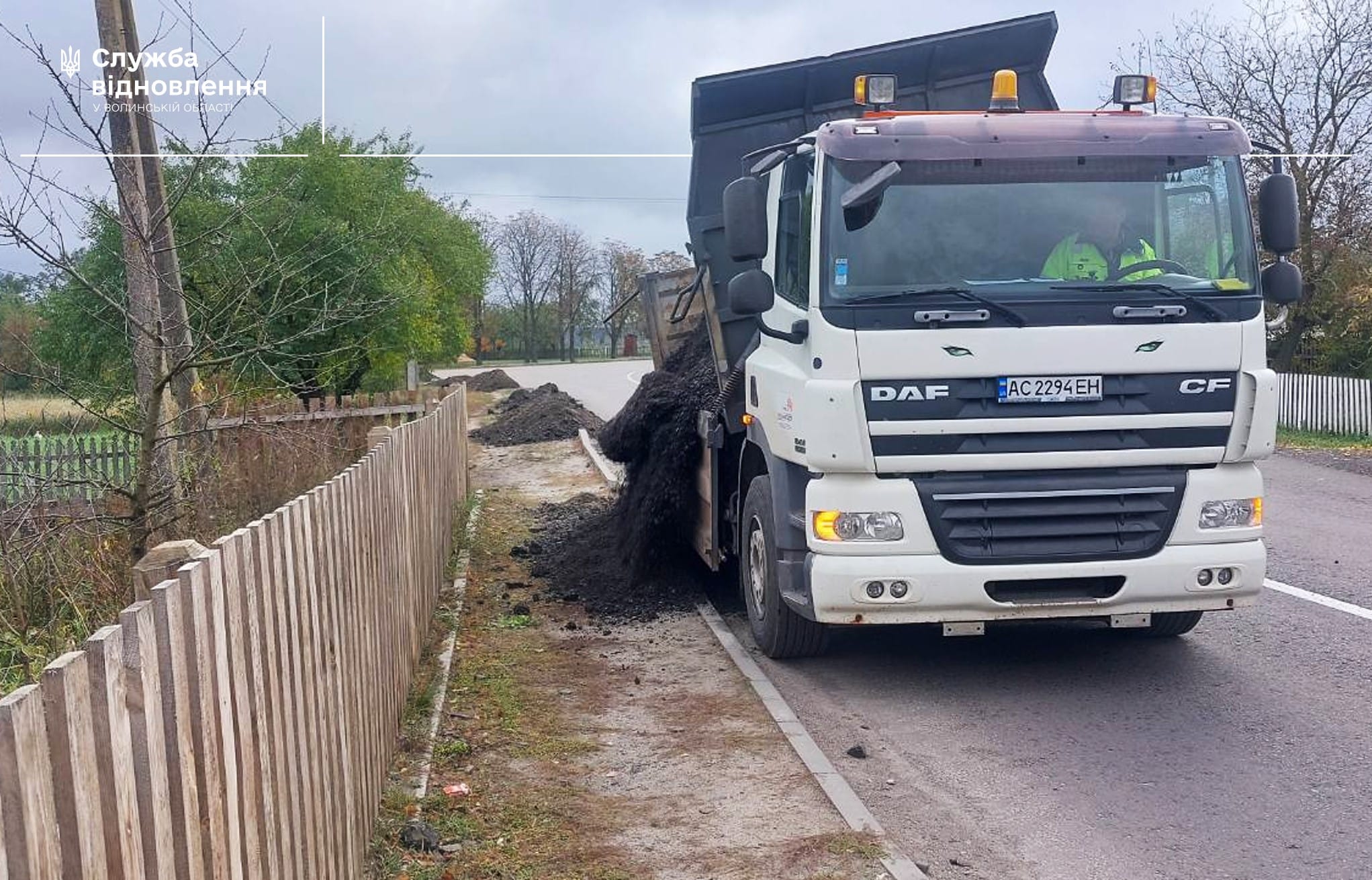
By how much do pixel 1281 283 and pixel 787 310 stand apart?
2.66 metres

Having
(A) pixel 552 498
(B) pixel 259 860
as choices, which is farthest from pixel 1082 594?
(A) pixel 552 498

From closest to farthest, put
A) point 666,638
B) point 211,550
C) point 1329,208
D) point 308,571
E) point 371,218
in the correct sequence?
point 211,550 → point 308,571 → point 666,638 → point 371,218 → point 1329,208

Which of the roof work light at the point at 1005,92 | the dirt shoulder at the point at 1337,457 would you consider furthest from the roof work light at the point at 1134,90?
the dirt shoulder at the point at 1337,457

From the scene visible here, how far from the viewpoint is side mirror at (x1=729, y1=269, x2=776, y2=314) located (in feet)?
24.6

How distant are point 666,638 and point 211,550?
5.81 meters

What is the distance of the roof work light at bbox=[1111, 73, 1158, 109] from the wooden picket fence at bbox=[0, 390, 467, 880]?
15.5 feet

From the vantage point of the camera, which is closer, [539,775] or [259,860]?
[259,860]

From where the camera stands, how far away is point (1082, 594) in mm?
6828

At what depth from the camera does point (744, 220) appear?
7184 millimetres

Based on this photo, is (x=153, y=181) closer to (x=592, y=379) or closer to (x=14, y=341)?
(x=14, y=341)

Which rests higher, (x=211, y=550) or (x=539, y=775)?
(x=211, y=550)

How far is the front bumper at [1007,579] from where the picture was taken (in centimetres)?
667

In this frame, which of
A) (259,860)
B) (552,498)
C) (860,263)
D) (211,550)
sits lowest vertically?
(552,498)

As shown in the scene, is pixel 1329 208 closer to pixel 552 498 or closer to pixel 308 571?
pixel 552 498
